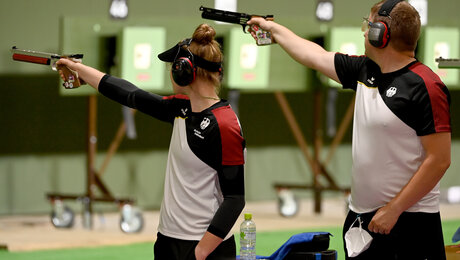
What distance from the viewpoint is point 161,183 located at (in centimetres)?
905

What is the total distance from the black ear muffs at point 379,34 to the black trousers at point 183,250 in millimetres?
910

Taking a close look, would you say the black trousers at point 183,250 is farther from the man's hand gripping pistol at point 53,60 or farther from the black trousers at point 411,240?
the man's hand gripping pistol at point 53,60

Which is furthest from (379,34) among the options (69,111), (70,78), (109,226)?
(69,111)

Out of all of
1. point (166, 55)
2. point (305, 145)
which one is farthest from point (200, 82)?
point (305, 145)

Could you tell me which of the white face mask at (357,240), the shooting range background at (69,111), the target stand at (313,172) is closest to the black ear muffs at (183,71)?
the white face mask at (357,240)

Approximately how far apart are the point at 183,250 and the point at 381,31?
108 centimetres

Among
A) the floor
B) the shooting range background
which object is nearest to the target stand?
the floor

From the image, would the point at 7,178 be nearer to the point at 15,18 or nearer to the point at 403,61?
the point at 15,18

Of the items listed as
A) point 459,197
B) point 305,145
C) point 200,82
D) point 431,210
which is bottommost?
point 459,197

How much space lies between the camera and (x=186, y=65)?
10.4 ft

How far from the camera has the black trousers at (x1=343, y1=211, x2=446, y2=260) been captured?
3.14 metres

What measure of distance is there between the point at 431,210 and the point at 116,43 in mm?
4946

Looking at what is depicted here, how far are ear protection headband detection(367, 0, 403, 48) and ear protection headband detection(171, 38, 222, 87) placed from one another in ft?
1.93

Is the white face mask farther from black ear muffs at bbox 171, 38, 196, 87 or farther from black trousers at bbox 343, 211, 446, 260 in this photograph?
black ear muffs at bbox 171, 38, 196, 87
